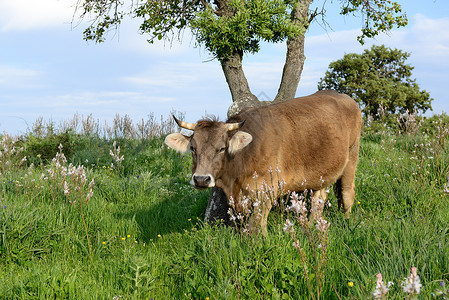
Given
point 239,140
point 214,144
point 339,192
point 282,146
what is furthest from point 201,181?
point 339,192

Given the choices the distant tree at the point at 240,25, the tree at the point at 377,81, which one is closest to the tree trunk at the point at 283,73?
the distant tree at the point at 240,25

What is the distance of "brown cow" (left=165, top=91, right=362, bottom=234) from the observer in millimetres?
5531

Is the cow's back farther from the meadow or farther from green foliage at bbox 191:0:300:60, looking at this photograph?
green foliage at bbox 191:0:300:60

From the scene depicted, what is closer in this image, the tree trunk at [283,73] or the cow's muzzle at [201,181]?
the cow's muzzle at [201,181]

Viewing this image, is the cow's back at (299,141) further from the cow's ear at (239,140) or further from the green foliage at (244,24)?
the green foliage at (244,24)

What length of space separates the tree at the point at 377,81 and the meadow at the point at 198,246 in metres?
15.8

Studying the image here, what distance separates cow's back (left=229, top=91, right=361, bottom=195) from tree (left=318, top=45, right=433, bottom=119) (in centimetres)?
1749

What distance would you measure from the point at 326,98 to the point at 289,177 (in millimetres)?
1901

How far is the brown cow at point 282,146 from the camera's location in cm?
553

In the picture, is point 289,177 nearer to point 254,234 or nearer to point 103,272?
point 254,234

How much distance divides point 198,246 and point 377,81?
74.1ft

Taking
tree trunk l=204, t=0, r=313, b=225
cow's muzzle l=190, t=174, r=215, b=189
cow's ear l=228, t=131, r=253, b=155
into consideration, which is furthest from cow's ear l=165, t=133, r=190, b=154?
tree trunk l=204, t=0, r=313, b=225

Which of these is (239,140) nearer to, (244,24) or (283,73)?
(244,24)

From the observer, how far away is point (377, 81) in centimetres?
2453
